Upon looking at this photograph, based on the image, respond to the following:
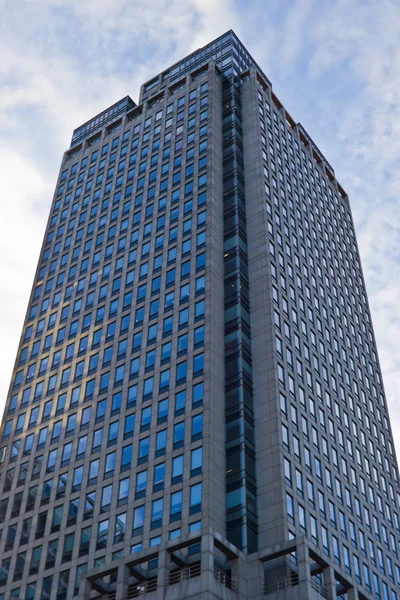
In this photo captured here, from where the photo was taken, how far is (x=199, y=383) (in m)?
77.4

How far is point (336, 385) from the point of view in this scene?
93.9m

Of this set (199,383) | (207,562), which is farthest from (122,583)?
(199,383)

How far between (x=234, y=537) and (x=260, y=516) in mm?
3333

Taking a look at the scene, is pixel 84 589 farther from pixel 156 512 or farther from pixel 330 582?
Answer: pixel 330 582

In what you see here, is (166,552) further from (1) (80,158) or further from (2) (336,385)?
(1) (80,158)

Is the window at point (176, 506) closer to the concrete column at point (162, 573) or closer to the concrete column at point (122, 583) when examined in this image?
the concrete column at point (162, 573)

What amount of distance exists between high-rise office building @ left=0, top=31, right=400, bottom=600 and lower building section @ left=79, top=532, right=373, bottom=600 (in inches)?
6.8

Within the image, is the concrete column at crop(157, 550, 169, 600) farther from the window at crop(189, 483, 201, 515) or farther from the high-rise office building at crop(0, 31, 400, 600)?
the window at crop(189, 483, 201, 515)

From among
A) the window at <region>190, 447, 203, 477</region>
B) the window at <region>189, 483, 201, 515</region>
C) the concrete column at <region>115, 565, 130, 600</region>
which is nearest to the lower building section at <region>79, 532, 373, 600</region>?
the concrete column at <region>115, 565, 130, 600</region>

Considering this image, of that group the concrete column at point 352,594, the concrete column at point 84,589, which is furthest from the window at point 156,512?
the concrete column at point 352,594

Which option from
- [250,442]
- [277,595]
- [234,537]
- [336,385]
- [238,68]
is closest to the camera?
[277,595]

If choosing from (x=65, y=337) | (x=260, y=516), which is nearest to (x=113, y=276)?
(x=65, y=337)

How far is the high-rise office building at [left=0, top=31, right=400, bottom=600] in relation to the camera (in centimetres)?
6912

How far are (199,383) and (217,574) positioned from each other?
19.0 metres
